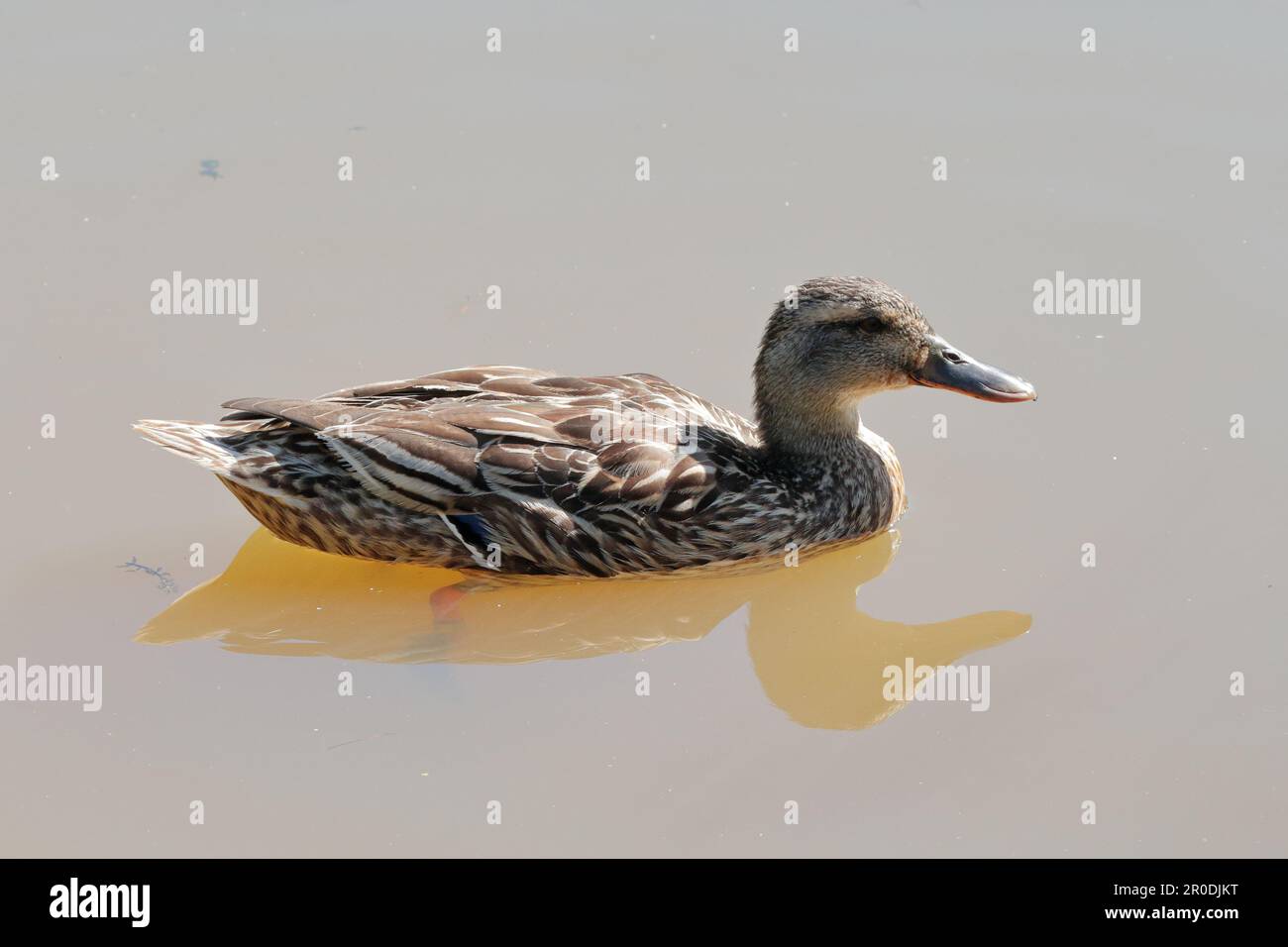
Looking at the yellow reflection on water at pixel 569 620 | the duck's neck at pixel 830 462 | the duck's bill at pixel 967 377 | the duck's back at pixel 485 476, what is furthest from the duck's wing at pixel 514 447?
the duck's bill at pixel 967 377

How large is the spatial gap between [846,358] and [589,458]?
5.38 ft

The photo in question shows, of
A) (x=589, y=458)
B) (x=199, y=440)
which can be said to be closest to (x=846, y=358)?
(x=589, y=458)

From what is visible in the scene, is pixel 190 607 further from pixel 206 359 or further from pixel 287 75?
pixel 287 75

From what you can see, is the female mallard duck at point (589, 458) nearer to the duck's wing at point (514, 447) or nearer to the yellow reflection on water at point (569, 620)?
the duck's wing at point (514, 447)

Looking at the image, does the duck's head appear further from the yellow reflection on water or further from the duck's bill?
the yellow reflection on water

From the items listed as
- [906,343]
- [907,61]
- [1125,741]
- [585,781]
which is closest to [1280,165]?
[907,61]

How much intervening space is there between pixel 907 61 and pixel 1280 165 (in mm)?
2938

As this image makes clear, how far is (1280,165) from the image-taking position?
12305 millimetres

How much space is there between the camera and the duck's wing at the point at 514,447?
30.9 feet

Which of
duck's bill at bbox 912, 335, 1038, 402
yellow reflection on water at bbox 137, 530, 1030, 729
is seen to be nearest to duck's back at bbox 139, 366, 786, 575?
yellow reflection on water at bbox 137, 530, 1030, 729

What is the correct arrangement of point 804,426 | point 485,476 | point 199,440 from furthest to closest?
point 804,426, point 199,440, point 485,476

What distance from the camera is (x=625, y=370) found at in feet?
35.8

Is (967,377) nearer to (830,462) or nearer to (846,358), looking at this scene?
(846,358)

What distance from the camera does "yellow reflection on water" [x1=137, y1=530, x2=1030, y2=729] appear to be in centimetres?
924
